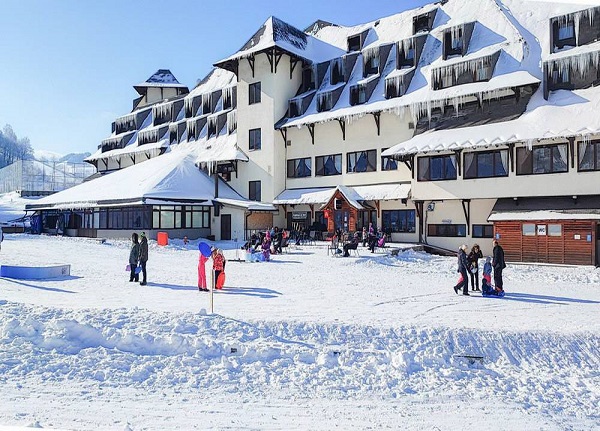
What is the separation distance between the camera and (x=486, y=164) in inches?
906

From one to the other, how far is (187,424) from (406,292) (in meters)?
9.00

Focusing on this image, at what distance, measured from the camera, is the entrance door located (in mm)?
33406

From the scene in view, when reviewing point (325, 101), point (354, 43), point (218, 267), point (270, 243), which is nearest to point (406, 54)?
point (354, 43)

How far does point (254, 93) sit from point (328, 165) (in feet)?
27.9

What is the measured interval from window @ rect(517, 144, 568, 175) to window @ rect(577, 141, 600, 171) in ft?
2.06

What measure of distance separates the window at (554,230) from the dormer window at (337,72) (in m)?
17.7

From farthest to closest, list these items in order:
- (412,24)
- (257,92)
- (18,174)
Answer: (18,174)
(257,92)
(412,24)

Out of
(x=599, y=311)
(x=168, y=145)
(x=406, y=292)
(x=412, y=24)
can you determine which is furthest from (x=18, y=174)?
(x=599, y=311)

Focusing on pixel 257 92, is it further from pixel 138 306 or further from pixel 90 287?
pixel 138 306

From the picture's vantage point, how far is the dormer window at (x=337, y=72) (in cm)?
3247

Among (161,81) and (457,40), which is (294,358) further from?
(161,81)

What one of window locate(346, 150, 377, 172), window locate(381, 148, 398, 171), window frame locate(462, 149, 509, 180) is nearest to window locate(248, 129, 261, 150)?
window locate(346, 150, 377, 172)

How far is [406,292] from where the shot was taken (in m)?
13.3

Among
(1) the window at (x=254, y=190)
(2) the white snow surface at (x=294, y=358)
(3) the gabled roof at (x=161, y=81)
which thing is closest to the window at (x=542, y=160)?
(2) the white snow surface at (x=294, y=358)
